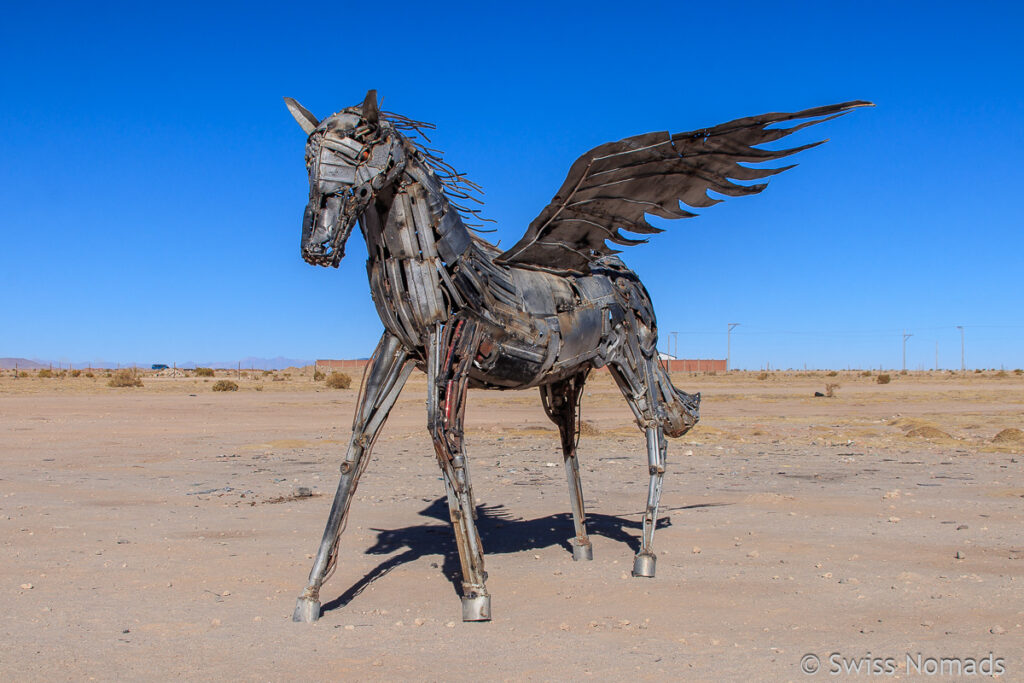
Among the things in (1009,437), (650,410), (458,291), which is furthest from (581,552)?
(1009,437)

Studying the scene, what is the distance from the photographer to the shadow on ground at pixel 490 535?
7.58 metres

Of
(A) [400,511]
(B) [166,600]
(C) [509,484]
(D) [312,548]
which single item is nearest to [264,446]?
(C) [509,484]

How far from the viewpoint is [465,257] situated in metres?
5.87

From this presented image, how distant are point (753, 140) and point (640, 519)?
5035mm

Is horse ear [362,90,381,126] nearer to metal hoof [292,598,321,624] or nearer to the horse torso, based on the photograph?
the horse torso

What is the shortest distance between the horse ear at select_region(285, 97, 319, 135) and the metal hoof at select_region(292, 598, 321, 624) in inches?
123

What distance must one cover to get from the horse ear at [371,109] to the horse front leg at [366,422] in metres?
1.51

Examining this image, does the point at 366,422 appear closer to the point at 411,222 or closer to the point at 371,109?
the point at 411,222

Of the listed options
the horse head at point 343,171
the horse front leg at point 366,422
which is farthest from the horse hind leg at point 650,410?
the horse head at point 343,171

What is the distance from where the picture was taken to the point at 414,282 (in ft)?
18.6

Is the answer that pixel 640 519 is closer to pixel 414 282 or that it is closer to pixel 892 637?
pixel 892 637

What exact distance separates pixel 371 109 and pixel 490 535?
487cm

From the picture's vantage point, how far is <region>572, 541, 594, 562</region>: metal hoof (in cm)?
777

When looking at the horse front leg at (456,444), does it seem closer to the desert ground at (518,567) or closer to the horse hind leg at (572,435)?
the desert ground at (518,567)
